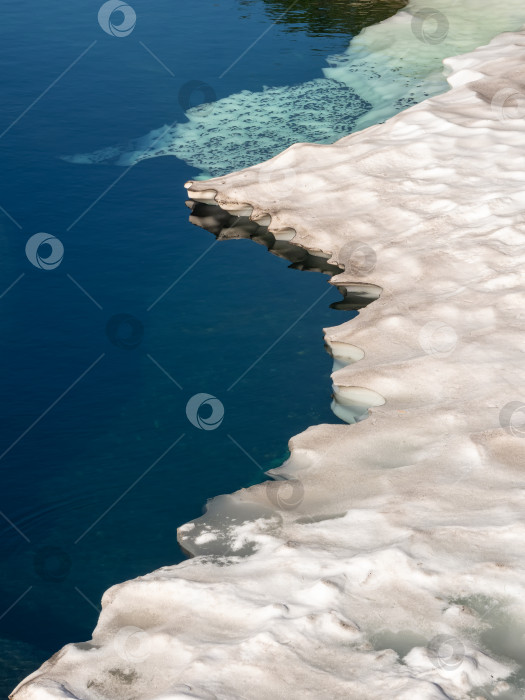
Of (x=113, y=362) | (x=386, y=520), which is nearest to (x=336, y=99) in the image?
(x=113, y=362)

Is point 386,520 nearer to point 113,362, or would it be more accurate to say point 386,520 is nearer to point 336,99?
point 113,362

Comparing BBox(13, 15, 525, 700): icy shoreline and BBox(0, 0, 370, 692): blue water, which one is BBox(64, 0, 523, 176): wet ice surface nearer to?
BBox(0, 0, 370, 692): blue water

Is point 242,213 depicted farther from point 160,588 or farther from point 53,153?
point 160,588

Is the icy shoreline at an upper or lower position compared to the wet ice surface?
lower

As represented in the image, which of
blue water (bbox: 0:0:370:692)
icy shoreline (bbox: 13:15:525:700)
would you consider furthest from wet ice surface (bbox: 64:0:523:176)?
icy shoreline (bbox: 13:15:525:700)

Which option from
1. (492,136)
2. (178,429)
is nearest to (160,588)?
(178,429)
